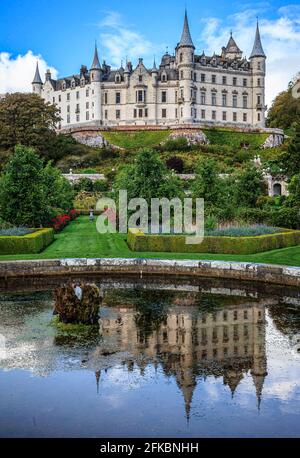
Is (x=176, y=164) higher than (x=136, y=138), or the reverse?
(x=136, y=138)

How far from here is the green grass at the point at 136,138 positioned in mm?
74000

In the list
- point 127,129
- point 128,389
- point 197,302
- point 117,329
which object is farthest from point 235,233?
point 127,129

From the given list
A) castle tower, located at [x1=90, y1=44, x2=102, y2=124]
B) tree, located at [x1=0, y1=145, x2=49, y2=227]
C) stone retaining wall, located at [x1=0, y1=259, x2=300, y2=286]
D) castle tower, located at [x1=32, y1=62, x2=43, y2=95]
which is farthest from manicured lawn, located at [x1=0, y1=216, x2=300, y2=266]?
castle tower, located at [x1=32, y1=62, x2=43, y2=95]

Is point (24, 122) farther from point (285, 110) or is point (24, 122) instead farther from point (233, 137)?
point (285, 110)

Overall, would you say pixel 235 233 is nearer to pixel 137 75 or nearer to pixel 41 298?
pixel 41 298

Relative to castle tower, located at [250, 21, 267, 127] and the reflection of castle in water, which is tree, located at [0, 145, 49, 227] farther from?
castle tower, located at [250, 21, 267, 127]

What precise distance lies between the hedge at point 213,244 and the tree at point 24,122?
134ft

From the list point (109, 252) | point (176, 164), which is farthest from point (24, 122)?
point (109, 252)

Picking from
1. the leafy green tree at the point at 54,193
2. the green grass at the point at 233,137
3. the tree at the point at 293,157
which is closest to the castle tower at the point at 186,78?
the green grass at the point at 233,137

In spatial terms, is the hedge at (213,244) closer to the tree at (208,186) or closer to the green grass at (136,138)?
the tree at (208,186)

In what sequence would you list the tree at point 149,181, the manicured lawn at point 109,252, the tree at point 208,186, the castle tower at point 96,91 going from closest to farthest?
1. the manicured lawn at point 109,252
2. the tree at point 149,181
3. the tree at point 208,186
4. the castle tower at point 96,91

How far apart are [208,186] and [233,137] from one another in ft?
165

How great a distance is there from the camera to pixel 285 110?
3423 inches
